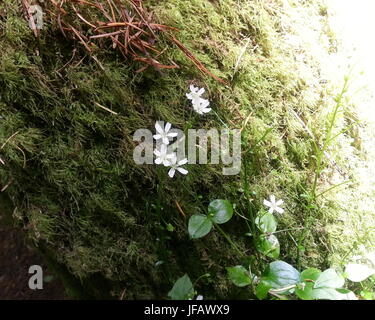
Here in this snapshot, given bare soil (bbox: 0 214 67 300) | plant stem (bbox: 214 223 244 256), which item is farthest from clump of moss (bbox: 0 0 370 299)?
bare soil (bbox: 0 214 67 300)

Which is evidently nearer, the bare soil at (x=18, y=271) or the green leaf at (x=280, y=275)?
the green leaf at (x=280, y=275)

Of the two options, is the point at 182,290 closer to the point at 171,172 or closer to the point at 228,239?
the point at 228,239

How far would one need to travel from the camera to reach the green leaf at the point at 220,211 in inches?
40.8

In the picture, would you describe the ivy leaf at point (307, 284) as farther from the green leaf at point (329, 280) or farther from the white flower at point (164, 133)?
the white flower at point (164, 133)

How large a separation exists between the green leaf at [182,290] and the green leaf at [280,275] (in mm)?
217

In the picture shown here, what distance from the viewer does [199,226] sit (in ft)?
3.40

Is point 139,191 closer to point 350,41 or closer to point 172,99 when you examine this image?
point 172,99

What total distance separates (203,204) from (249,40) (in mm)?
564

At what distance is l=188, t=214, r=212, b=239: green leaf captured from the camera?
3.39 feet

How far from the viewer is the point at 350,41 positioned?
1.36 m

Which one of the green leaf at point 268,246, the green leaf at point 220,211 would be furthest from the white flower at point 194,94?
the green leaf at point 268,246

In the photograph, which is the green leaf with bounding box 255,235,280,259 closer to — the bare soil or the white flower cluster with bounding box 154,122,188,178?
the white flower cluster with bounding box 154,122,188,178

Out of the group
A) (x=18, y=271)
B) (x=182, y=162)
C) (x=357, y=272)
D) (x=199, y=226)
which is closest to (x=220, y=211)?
(x=199, y=226)

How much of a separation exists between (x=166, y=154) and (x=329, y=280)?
61 cm
